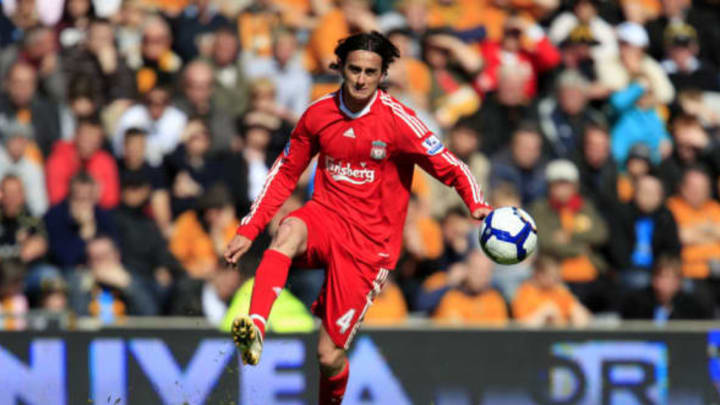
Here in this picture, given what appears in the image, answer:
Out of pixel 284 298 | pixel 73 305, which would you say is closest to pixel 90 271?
pixel 73 305

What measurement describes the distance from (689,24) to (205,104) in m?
6.10

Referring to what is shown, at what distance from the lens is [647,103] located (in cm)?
1350

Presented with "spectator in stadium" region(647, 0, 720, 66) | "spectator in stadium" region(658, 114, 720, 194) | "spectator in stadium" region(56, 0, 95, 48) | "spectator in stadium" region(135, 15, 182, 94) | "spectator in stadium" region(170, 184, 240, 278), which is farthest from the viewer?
"spectator in stadium" region(647, 0, 720, 66)

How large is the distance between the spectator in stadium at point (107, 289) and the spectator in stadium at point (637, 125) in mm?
5099

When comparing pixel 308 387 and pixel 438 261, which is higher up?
pixel 438 261

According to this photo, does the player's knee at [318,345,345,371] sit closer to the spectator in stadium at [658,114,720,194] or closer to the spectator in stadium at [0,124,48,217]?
the spectator in stadium at [0,124,48,217]

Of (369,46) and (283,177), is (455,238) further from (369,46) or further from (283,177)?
(369,46)

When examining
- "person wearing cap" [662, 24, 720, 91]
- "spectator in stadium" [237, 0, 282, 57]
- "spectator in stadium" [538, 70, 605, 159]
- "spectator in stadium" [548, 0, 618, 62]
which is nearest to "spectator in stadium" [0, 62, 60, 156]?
"spectator in stadium" [237, 0, 282, 57]

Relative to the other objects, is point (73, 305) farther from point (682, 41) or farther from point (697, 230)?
point (682, 41)

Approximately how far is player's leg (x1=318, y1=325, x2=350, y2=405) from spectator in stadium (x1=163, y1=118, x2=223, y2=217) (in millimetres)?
4154

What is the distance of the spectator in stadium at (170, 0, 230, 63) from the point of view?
13195 millimetres

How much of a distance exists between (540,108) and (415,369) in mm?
3768

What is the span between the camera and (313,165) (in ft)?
39.7

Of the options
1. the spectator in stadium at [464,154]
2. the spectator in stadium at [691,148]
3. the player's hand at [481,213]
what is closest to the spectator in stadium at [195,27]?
the spectator in stadium at [464,154]
